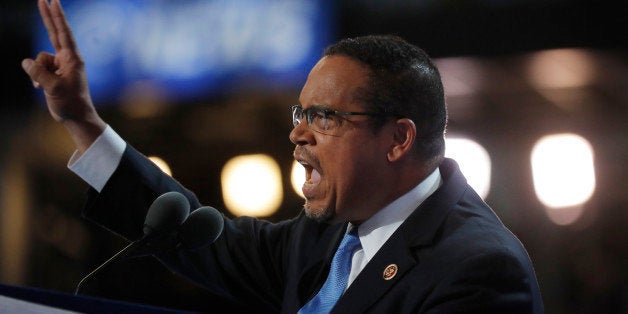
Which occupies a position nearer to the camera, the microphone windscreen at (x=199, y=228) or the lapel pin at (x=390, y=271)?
the microphone windscreen at (x=199, y=228)

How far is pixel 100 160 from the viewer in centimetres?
237

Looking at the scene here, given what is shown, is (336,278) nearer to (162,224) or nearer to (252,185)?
(162,224)

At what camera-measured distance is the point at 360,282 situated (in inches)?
80.2

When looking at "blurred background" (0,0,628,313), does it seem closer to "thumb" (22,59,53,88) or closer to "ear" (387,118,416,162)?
"thumb" (22,59,53,88)

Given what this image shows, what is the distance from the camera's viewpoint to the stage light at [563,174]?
8.34m

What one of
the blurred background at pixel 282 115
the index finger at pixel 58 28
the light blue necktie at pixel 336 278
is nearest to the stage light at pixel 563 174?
the blurred background at pixel 282 115

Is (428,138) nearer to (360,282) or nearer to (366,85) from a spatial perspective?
(366,85)

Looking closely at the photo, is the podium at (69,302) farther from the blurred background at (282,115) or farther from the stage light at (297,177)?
the stage light at (297,177)

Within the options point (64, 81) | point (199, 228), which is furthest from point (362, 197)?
point (64, 81)

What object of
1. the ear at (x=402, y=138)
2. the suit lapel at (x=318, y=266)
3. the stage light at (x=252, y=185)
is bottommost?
the stage light at (x=252, y=185)

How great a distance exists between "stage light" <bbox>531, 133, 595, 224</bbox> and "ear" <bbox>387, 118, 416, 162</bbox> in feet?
21.5

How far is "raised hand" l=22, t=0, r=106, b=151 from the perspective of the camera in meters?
2.28

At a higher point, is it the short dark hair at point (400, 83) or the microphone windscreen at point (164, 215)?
the short dark hair at point (400, 83)

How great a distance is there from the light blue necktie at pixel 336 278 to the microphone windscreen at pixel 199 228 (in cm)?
41
